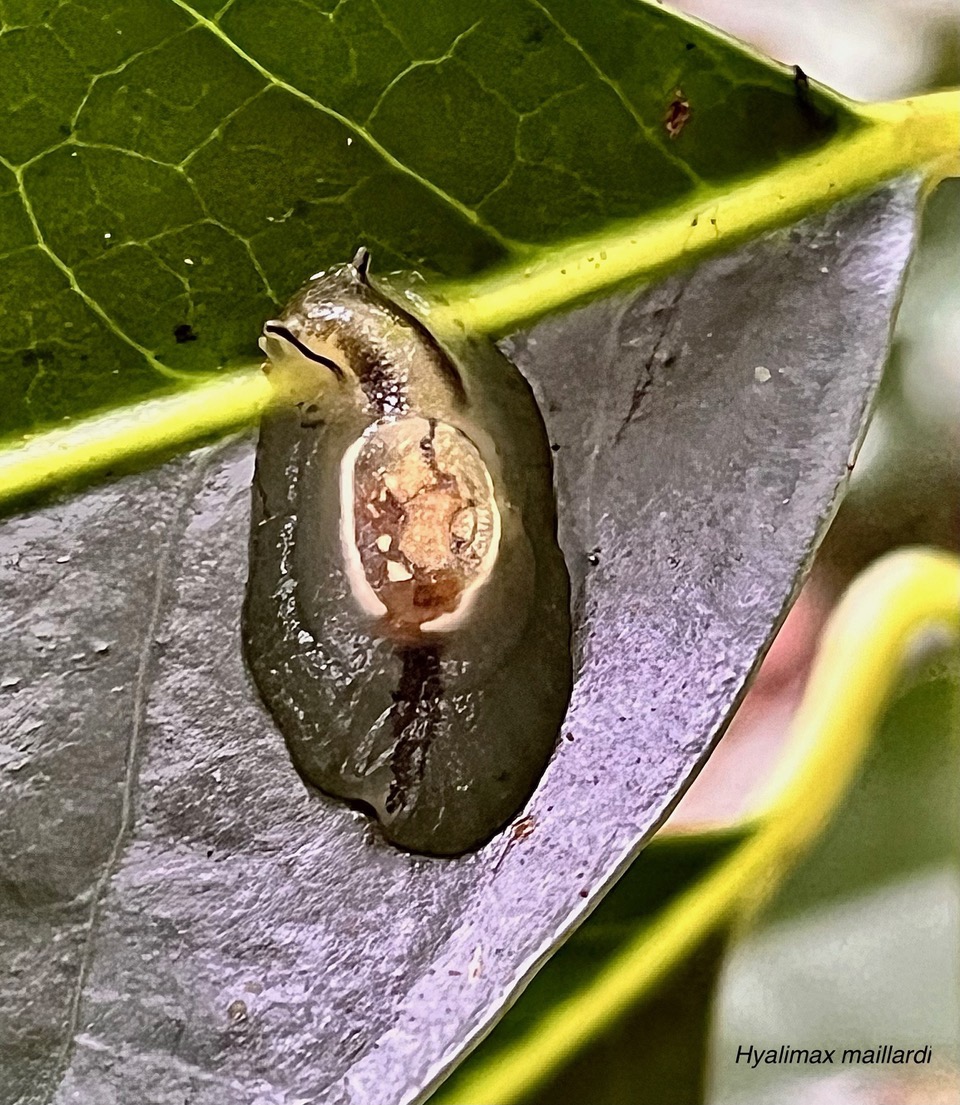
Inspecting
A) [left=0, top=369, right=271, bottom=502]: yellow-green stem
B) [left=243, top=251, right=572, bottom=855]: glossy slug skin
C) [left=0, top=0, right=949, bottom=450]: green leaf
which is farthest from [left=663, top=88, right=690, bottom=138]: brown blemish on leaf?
[left=0, top=369, right=271, bottom=502]: yellow-green stem

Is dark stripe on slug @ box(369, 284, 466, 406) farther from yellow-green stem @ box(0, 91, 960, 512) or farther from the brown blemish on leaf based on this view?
the brown blemish on leaf

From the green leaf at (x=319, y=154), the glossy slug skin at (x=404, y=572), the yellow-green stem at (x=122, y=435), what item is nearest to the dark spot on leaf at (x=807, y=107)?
the green leaf at (x=319, y=154)

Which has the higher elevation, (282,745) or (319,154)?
(319,154)

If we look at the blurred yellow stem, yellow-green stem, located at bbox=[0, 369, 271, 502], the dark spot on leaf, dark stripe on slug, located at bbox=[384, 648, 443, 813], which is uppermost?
the dark spot on leaf

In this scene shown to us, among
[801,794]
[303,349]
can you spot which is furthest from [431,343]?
[801,794]

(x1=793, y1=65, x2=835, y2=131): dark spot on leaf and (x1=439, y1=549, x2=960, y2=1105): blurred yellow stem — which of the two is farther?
(x1=439, y1=549, x2=960, y2=1105): blurred yellow stem

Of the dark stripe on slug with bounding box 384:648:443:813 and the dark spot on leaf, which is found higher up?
the dark spot on leaf

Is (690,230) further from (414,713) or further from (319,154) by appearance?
(414,713)
